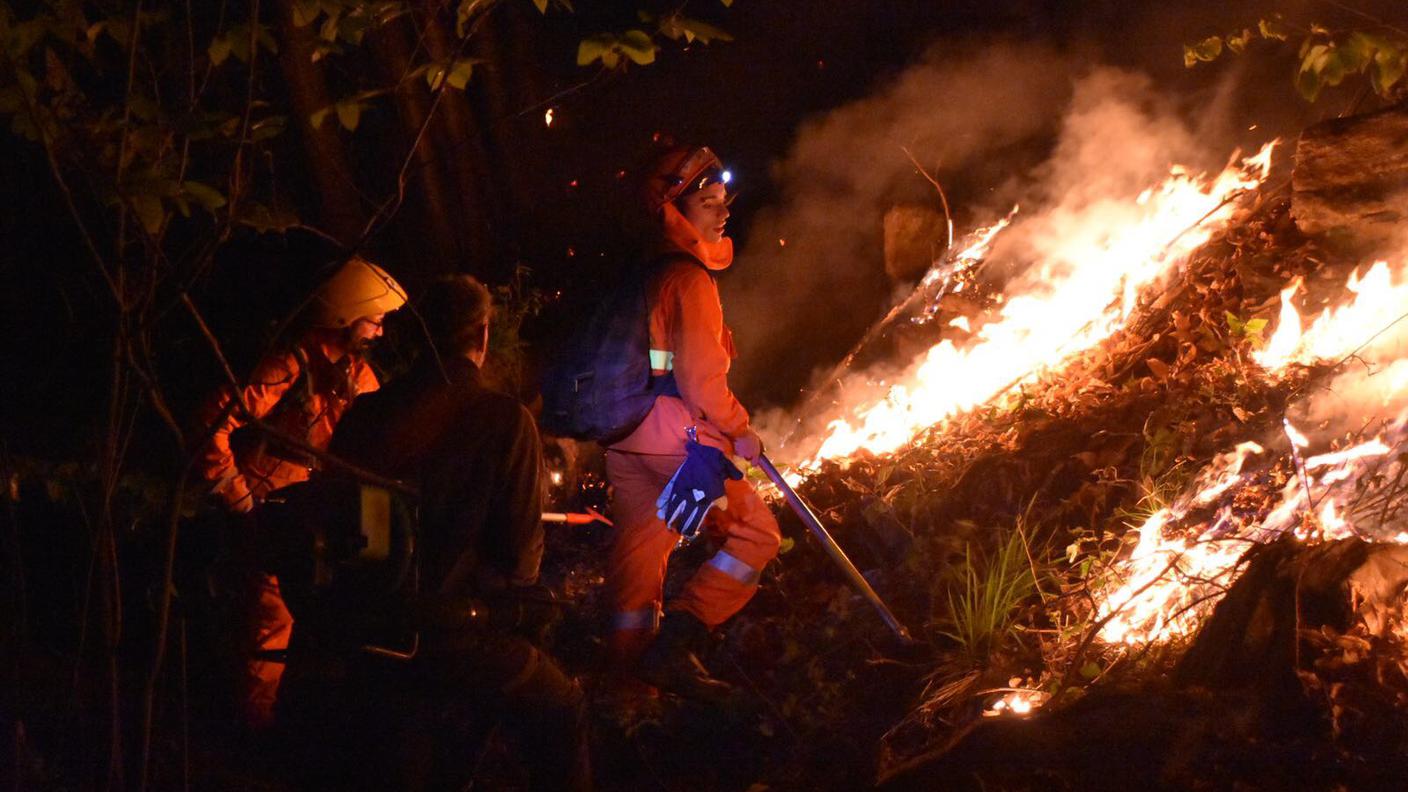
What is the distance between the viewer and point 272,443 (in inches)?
164

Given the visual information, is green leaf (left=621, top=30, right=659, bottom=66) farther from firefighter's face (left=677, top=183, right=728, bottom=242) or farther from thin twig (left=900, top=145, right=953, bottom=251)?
thin twig (left=900, top=145, right=953, bottom=251)

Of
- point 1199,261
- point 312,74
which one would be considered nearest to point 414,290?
point 312,74

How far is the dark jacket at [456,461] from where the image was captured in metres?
3.25

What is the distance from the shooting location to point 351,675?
3.40 metres

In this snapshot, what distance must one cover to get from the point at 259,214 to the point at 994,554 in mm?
3926

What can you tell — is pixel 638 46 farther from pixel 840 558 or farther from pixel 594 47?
pixel 840 558

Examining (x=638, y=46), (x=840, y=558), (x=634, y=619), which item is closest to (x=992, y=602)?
(x=840, y=558)

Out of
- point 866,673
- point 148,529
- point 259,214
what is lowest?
point 866,673

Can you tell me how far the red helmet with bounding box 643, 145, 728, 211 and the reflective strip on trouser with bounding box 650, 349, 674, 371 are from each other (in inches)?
28.9

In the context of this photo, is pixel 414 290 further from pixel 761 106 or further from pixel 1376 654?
pixel 1376 654

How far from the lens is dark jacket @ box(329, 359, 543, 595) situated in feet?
10.7

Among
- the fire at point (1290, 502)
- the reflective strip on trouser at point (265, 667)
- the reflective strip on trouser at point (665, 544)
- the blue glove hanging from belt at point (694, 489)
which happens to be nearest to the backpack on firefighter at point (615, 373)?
the reflective strip on trouser at point (665, 544)

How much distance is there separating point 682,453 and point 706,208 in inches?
48.1

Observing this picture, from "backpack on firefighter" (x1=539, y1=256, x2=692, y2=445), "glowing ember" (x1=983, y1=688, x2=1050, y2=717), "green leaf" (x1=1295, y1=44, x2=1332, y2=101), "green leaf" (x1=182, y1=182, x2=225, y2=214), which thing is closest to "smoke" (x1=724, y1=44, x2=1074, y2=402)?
"backpack on firefighter" (x1=539, y1=256, x2=692, y2=445)
